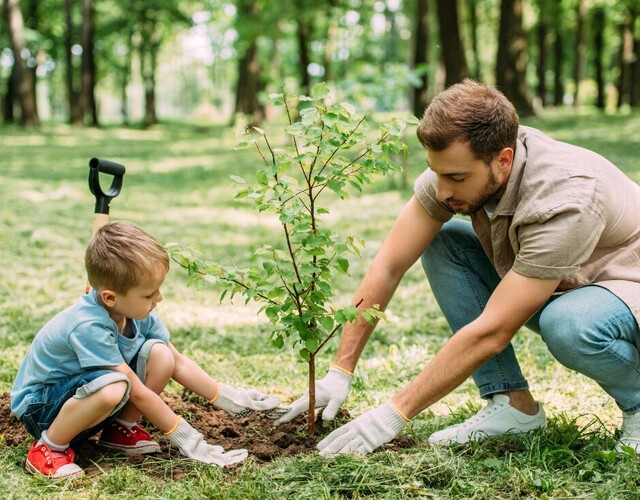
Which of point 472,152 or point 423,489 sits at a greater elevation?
point 472,152

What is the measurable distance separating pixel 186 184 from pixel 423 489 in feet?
32.9

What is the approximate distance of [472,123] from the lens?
2537 millimetres

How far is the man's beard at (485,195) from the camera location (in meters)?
2.65

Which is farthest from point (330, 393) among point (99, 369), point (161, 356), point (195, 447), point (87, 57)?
point (87, 57)

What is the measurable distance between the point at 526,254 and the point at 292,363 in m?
1.86

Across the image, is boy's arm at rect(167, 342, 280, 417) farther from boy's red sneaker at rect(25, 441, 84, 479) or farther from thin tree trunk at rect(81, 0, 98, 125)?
thin tree trunk at rect(81, 0, 98, 125)

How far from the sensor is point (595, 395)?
345 centimetres

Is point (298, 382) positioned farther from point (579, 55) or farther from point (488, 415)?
Result: point (579, 55)

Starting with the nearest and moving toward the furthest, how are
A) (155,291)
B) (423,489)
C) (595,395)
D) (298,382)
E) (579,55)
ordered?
(423,489) < (155,291) < (595,395) < (298,382) < (579,55)

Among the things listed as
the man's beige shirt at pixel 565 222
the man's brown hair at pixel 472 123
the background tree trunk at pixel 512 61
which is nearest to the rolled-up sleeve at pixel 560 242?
the man's beige shirt at pixel 565 222

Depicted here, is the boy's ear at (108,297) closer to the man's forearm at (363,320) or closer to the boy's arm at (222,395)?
the boy's arm at (222,395)

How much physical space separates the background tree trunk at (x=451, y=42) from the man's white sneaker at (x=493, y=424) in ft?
34.4

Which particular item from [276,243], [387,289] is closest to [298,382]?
[387,289]

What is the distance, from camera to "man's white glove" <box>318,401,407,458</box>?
2.68 metres
